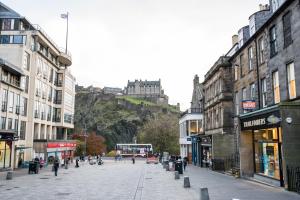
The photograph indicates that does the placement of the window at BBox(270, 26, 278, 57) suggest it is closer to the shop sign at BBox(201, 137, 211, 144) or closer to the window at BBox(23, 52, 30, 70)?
the shop sign at BBox(201, 137, 211, 144)

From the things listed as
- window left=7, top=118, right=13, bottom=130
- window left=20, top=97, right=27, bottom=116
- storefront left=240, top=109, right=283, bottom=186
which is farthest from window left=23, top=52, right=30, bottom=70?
storefront left=240, top=109, right=283, bottom=186

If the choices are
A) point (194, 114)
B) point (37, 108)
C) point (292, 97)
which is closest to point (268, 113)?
point (292, 97)

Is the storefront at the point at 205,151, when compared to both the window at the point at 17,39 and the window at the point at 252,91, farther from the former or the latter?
the window at the point at 17,39

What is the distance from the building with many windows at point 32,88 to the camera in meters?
44.3

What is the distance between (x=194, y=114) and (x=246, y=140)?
97.5 feet

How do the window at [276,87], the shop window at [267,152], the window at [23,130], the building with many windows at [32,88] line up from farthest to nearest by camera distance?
1. the window at [23,130]
2. the building with many windows at [32,88]
3. the window at [276,87]
4. the shop window at [267,152]

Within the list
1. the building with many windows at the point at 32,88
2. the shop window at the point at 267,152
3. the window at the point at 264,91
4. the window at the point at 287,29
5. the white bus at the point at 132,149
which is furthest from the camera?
the white bus at the point at 132,149

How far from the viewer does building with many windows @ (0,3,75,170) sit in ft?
145

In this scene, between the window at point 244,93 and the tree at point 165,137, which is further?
the tree at point 165,137

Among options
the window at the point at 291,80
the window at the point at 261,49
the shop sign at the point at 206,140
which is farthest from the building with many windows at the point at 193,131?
the window at the point at 291,80

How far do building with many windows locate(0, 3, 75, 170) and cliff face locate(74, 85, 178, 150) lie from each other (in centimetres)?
4722

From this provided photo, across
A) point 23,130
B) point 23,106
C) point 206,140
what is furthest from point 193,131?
point 23,106

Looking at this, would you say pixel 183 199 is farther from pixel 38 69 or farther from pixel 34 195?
pixel 38 69

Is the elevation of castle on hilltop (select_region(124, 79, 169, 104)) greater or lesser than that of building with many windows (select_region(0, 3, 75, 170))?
greater
